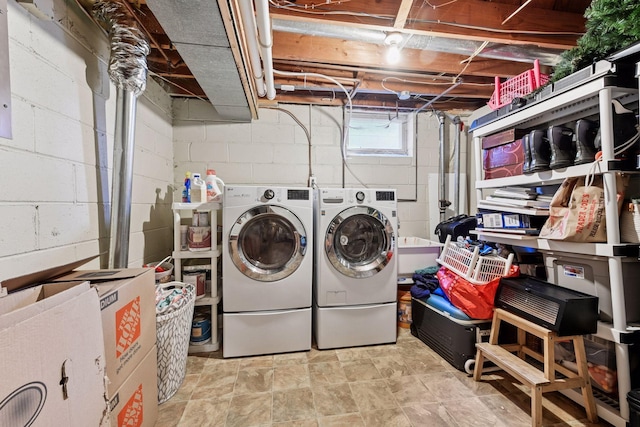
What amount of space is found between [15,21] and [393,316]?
2596 mm

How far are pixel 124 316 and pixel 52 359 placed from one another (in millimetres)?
411

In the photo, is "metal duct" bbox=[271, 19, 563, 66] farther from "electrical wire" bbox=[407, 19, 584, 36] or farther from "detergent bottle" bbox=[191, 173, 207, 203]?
"detergent bottle" bbox=[191, 173, 207, 203]

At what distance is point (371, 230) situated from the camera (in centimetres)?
210

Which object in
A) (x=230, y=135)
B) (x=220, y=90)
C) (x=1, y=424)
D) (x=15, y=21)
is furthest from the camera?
(x=230, y=135)

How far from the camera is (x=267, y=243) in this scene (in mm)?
1963

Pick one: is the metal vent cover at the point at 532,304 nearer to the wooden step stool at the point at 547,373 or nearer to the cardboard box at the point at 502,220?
the wooden step stool at the point at 547,373

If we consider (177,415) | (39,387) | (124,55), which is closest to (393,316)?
(177,415)

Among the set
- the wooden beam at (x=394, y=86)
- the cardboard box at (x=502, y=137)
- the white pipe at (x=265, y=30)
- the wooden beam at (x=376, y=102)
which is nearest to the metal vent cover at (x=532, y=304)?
the cardboard box at (x=502, y=137)

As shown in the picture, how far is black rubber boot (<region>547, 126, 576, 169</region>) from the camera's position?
4.53ft

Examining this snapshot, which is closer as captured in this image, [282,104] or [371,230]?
[371,230]

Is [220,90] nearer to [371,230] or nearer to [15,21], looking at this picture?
[15,21]

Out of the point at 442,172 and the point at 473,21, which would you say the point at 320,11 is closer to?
the point at 473,21

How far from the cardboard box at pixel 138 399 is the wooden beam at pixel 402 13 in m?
2.11

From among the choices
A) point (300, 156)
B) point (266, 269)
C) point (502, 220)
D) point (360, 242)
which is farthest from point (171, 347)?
point (502, 220)
